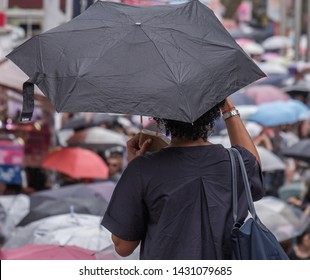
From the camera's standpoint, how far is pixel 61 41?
4258 millimetres

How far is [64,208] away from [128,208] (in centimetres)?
346

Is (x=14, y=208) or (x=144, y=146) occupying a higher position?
(x=144, y=146)

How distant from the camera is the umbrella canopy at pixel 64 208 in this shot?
734 centimetres

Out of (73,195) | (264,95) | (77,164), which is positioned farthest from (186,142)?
(264,95)

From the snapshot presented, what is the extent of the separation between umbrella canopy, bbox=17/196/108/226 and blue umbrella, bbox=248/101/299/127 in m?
6.10

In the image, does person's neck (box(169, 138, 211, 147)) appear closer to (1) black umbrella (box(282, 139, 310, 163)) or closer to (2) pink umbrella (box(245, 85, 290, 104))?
(1) black umbrella (box(282, 139, 310, 163))

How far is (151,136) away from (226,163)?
406mm

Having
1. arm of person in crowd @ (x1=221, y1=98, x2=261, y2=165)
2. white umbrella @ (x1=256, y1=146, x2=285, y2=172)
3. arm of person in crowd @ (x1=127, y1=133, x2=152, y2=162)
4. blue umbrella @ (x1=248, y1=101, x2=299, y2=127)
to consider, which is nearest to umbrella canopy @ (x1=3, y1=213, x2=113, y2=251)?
arm of person in crowd @ (x1=127, y1=133, x2=152, y2=162)

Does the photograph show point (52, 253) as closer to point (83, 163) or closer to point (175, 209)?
point (175, 209)

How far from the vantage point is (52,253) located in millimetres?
5227

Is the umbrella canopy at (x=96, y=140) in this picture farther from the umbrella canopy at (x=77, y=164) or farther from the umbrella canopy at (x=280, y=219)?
the umbrella canopy at (x=280, y=219)

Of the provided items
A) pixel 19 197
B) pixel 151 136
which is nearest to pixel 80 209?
pixel 19 197

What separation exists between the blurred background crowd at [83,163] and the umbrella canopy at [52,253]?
114mm

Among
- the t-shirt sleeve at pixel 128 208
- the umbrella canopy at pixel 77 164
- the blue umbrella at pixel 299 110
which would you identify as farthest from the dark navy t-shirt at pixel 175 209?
the blue umbrella at pixel 299 110
